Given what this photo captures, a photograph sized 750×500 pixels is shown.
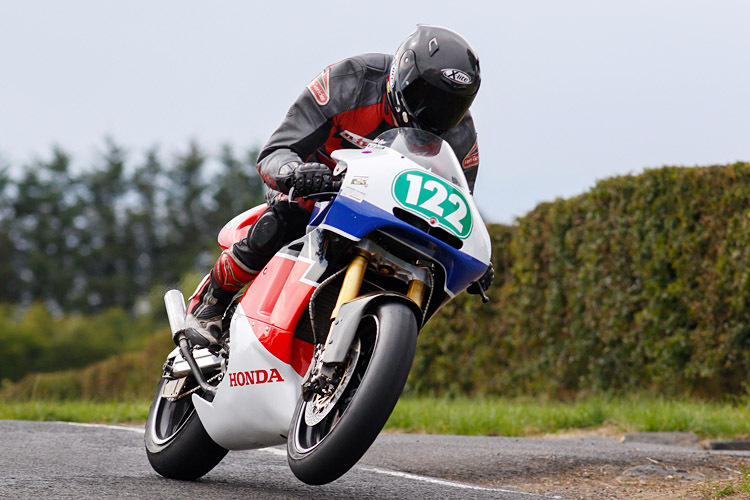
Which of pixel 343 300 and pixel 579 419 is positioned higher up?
pixel 343 300

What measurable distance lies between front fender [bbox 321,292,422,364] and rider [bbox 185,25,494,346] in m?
0.49

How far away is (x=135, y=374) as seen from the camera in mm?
20062

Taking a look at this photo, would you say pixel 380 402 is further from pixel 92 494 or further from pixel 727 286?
pixel 727 286

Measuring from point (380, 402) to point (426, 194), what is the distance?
789 millimetres

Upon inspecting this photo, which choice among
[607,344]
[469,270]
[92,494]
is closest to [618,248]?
[607,344]

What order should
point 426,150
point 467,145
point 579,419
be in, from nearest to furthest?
point 426,150 < point 467,145 < point 579,419

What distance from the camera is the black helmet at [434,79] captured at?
3723mm

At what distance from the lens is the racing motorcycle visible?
322 cm

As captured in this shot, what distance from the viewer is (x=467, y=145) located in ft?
14.2

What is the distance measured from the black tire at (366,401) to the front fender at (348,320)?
3 cm

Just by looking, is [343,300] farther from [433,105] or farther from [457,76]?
[457,76]

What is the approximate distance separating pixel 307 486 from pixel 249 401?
2.10 feet

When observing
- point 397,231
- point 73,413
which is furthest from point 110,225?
point 397,231

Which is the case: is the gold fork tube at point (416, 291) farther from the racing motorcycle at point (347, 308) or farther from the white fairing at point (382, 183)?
the white fairing at point (382, 183)
